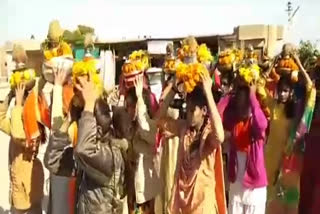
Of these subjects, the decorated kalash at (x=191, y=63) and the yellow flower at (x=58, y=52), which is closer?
the decorated kalash at (x=191, y=63)

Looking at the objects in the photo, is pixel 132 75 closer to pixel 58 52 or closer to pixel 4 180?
pixel 58 52

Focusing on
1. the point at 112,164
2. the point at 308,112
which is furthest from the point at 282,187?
the point at 112,164

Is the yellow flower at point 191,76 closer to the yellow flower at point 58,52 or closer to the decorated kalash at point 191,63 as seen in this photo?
the decorated kalash at point 191,63

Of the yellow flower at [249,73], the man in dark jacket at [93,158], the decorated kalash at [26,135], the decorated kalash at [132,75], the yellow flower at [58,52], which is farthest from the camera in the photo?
the yellow flower at [58,52]

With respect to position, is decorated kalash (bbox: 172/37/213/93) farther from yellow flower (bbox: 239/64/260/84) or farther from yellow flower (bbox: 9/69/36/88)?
yellow flower (bbox: 9/69/36/88)

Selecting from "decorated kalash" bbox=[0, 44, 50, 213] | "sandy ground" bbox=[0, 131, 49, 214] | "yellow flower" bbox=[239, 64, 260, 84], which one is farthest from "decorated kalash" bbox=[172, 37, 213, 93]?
"sandy ground" bbox=[0, 131, 49, 214]

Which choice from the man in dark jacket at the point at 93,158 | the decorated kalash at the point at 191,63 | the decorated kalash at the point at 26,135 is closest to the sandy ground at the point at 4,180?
the decorated kalash at the point at 26,135

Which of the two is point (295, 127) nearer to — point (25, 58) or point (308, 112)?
→ point (308, 112)

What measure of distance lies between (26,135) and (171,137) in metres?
1.25

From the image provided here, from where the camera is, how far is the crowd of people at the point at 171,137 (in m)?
3.27

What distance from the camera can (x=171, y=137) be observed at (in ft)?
12.8

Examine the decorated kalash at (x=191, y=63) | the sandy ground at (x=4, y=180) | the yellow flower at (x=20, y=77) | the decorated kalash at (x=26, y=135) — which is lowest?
the sandy ground at (x=4, y=180)

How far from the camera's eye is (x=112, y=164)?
3.16 metres

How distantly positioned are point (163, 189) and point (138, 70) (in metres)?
0.99
